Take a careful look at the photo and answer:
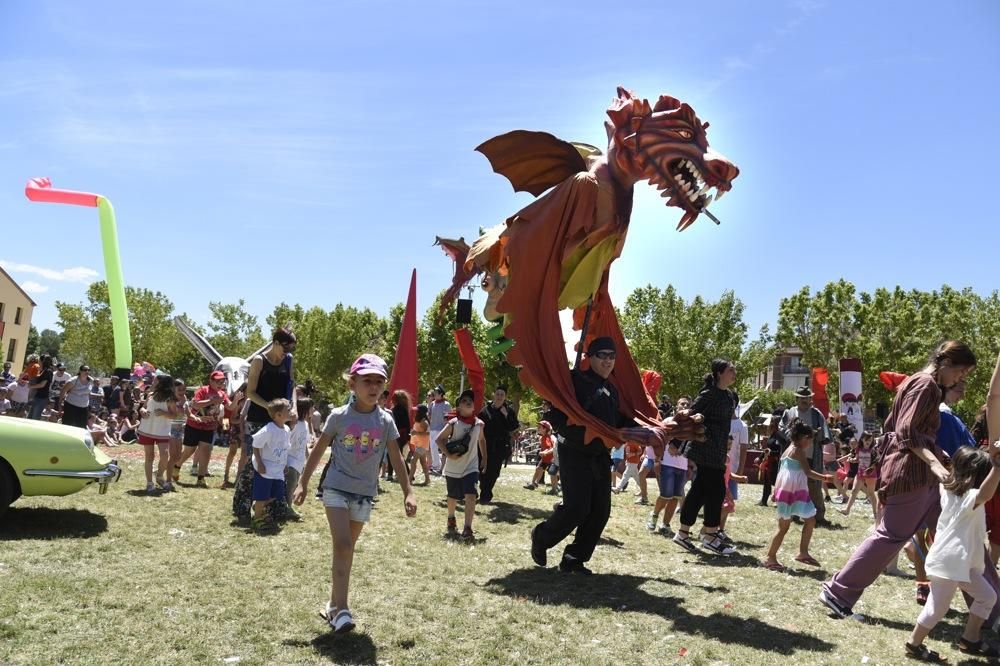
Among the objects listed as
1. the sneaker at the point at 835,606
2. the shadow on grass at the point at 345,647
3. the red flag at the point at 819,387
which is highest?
the red flag at the point at 819,387

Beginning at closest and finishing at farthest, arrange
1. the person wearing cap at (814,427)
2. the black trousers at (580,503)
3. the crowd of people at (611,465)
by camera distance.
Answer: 1. the crowd of people at (611,465)
2. the black trousers at (580,503)
3. the person wearing cap at (814,427)

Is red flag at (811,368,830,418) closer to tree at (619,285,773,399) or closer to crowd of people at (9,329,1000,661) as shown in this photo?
crowd of people at (9,329,1000,661)

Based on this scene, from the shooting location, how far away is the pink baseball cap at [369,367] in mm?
4882

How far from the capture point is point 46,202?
22656 millimetres

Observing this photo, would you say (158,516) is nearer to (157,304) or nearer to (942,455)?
(942,455)

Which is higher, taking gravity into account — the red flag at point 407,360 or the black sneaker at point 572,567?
the red flag at point 407,360

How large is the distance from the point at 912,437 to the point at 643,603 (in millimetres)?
2283

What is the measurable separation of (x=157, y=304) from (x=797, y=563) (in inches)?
2069

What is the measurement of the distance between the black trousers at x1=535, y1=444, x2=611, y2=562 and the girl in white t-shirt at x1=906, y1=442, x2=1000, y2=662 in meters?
2.57

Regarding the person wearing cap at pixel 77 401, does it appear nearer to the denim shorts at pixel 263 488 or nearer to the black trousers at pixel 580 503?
the denim shorts at pixel 263 488

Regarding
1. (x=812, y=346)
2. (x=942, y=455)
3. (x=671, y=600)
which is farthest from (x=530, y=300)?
(x=812, y=346)

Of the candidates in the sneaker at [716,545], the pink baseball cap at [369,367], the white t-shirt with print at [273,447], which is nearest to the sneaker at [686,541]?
the sneaker at [716,545]

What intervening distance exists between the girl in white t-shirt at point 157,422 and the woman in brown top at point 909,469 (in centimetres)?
795

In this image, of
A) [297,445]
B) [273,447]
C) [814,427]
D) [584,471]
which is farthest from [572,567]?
[814,427]
